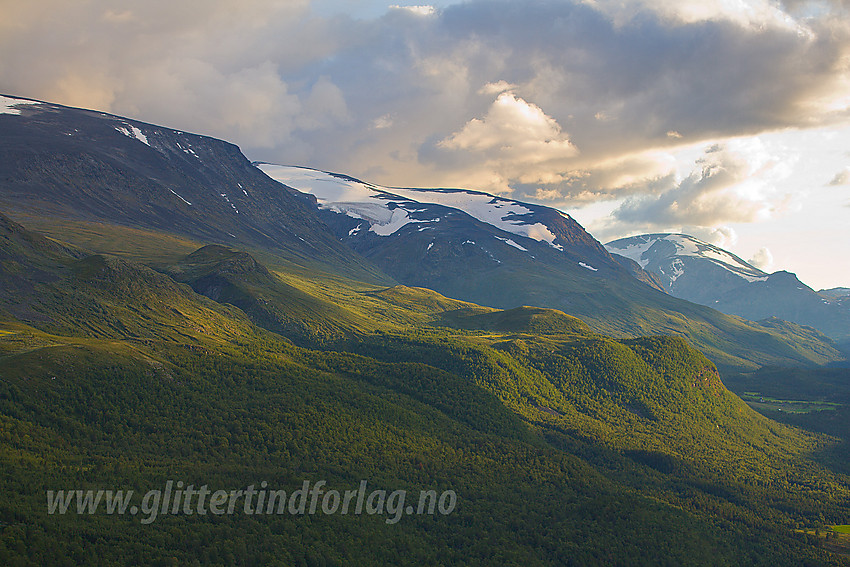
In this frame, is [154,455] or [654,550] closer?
[154,455]

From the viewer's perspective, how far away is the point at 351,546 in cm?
12675

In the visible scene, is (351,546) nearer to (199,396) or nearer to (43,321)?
(199,396)

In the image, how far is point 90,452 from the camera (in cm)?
13188

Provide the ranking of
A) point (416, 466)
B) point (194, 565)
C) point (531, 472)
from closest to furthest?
point (194, 565) < point (416, 466) < point (531, 472)

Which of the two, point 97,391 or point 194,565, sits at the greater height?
point 97,391

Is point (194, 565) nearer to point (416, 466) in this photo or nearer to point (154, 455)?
point (154, 455)

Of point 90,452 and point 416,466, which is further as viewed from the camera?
point 416,466

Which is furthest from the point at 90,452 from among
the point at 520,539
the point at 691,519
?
the point at 691,519

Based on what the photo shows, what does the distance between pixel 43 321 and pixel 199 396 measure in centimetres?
6046

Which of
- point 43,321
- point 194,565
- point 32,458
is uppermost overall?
point 43,321

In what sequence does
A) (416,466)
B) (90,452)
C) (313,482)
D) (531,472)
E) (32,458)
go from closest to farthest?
(32,458), (90,452), (313,482), (416,466), (531,472)

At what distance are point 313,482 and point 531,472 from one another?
2752 inches

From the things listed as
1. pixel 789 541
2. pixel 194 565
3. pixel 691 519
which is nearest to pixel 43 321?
pixel 194 565

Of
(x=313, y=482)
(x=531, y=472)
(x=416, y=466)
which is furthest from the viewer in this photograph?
(x=531, y=472)
